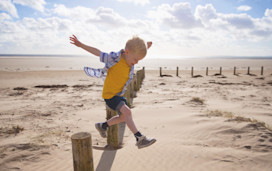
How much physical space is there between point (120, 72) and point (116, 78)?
4.5 inches

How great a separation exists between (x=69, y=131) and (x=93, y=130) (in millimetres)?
653

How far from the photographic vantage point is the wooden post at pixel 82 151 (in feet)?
8.38

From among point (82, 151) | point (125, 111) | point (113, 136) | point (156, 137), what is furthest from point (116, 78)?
point (156, 137)

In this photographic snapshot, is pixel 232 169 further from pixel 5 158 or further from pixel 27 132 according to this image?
pixel 27 132

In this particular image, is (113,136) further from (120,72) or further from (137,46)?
(137,46)

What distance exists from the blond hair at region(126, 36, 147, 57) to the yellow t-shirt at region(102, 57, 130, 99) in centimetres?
26

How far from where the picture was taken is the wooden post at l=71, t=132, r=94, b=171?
256cm

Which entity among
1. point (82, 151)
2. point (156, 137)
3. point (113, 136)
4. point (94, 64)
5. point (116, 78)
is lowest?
point (156, 137)

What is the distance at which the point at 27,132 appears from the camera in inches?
200

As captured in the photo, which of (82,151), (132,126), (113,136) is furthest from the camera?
(113,136)

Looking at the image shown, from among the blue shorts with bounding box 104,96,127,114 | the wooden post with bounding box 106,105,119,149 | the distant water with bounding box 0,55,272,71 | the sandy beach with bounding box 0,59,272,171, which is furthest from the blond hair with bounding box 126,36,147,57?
the distant water with bounding box 0,55,272,71

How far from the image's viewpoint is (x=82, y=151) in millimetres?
2604

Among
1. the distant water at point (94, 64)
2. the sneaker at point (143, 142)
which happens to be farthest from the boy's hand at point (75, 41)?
the distant water at point (94, 64)

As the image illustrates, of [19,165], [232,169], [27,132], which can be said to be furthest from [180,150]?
[27,132]
